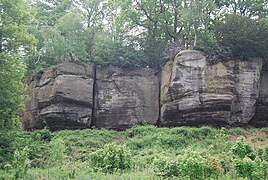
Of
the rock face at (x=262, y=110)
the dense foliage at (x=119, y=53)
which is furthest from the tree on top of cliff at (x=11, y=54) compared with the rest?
the rock face at (x=262, y=110)

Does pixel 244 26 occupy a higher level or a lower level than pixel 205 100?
higher

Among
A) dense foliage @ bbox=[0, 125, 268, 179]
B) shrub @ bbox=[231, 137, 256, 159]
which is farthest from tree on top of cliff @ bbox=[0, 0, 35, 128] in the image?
shrub @ bbox=[231, 137, 256, 159]

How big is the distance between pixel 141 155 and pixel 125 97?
670cm

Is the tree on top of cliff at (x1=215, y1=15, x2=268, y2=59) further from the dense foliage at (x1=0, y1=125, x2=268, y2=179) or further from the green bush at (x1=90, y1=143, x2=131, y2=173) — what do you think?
the green bush at (x1=90, y1=143, x2=131, y2=173)

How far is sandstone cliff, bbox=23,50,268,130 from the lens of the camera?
19812 mm

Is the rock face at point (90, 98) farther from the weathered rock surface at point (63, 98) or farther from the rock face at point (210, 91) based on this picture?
the rock face at point (210, 91)

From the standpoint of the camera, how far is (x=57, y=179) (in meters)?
9.05

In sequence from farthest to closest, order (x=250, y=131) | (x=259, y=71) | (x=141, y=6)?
1. (x=141, y=6)
2. (x=259, y=71)
3. (x=250, y=131)

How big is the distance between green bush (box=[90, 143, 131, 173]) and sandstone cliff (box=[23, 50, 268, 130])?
9.23 metres

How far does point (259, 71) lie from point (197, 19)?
4989 millimetres

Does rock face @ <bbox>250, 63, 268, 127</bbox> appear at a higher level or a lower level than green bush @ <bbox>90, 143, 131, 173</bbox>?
higher

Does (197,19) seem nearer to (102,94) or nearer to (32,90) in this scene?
(102,94)

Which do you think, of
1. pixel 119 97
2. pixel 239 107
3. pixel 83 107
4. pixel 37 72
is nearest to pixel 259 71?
pixel 239 107

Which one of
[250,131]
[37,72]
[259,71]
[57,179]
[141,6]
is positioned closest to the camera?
[57,179]
